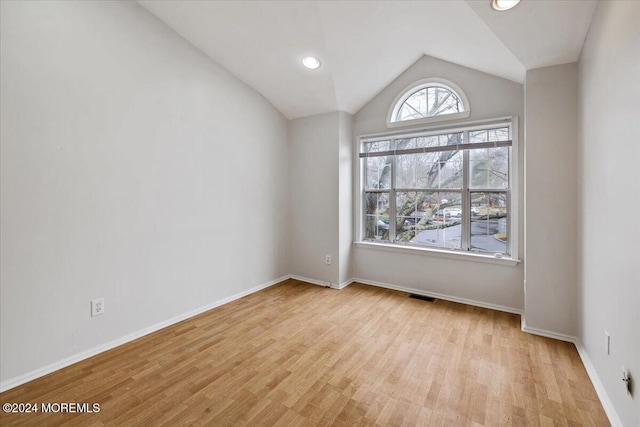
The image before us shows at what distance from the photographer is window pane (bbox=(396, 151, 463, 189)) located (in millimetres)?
3365

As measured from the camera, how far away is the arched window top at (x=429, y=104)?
3.26 m

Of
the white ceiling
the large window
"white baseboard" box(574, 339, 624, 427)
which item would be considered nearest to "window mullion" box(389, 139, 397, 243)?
the large window

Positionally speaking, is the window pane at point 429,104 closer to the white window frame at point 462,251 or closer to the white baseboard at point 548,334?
the white window frame at point 462,251

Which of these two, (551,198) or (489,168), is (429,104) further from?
(551,198)

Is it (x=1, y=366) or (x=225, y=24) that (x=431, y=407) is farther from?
(x=225, y=24)

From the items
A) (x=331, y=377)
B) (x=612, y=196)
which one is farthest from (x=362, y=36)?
(x=331, y=377)

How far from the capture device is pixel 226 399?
174 cm

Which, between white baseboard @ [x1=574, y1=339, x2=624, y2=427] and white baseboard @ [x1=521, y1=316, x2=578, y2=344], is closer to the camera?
white baseboard @ [x1=574, y1=339, x2=624, y2=427]

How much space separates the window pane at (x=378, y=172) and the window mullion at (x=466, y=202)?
889 mm

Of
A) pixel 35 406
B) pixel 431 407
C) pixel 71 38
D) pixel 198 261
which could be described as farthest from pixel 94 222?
pixel 431 407

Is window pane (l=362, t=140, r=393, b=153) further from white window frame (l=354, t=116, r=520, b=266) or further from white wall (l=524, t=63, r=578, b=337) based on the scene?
white wall (l=524, t=63, r=578, b=337)

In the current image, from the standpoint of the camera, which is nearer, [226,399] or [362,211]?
[226,399]

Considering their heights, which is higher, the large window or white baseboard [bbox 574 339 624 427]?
the large window

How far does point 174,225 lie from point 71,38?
Answer: 1611 mm
